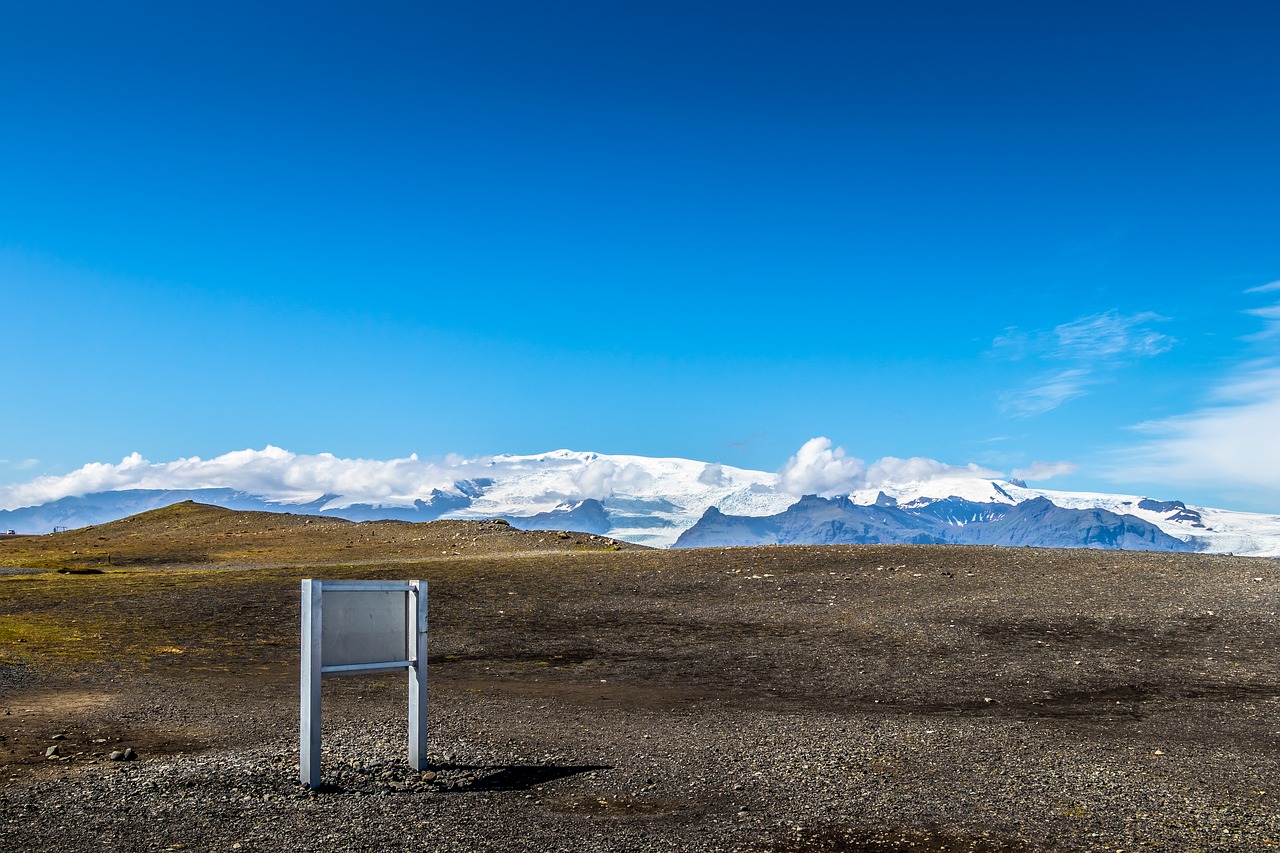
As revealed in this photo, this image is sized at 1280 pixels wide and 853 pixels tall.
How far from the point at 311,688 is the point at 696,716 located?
19.4 ft

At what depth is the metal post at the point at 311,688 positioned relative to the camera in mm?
9531

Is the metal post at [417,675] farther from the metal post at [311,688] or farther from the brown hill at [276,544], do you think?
the brown hill at [276,544]

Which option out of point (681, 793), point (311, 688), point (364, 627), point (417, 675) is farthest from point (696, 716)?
point (311, 688)

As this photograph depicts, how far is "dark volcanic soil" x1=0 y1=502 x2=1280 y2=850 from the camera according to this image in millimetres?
8500

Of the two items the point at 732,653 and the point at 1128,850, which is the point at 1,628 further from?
the point at 1128,850

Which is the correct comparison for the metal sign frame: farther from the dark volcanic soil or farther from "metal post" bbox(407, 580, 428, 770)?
the dark volcanic soil

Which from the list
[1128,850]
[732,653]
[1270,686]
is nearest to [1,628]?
[732,653]

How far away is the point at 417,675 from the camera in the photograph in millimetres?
10469

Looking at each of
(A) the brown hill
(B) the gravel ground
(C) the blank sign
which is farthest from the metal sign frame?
(A) the brown hill

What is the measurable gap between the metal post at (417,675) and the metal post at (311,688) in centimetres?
103

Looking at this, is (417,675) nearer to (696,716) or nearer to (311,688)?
(311,688)

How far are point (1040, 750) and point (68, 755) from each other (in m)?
11.0

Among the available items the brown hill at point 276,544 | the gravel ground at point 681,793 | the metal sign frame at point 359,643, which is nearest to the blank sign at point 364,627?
the metal sign frame at point 359,643

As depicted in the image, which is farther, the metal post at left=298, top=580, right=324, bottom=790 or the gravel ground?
the metal post at left=298, top=580, right=324, bottom=790
